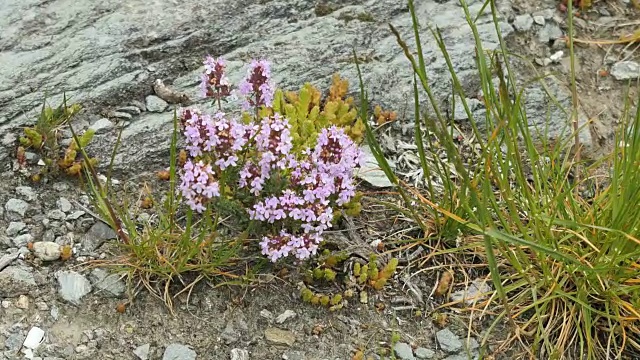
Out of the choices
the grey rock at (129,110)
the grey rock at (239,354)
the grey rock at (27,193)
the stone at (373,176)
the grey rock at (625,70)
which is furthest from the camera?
the grey rock at (625,70)

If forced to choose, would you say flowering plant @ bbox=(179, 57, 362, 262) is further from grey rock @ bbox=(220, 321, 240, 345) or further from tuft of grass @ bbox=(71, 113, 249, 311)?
grey rock @ bbox=(220, 321, 240, 345)

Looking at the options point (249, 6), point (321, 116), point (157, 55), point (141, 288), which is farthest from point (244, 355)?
point (249, 6)

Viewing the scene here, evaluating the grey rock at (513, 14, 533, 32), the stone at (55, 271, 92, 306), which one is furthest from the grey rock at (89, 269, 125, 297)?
the grey rock at (513, 14, 533, 32)

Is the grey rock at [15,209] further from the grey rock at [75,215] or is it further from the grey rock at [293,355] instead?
the grey rock at [293,355]

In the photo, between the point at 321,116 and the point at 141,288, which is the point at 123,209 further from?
the point at 321,116

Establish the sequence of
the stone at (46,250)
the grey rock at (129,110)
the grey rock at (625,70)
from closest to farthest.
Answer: the stone at (46,250)
the grey rock at (129,110)
the grey rock at (625,70)

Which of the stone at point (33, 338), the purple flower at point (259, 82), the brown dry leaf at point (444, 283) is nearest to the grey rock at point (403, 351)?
the brown dry leaf at point (444, 283)

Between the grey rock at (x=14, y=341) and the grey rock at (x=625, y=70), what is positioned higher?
the grey rock at (x=14, y=341)
